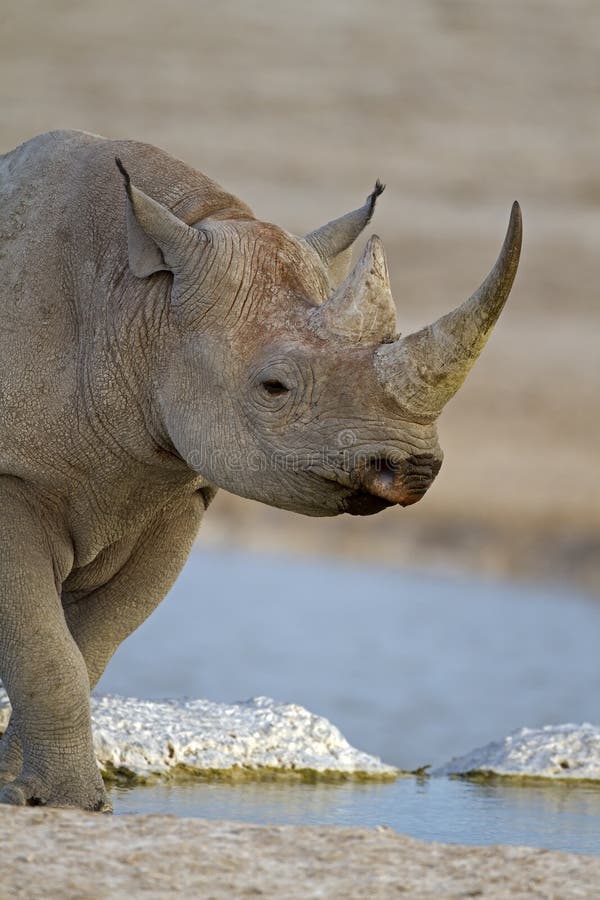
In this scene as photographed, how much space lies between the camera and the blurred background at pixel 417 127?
30.8 m

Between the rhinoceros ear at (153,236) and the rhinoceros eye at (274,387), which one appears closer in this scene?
the rhinoceros eye at (274,387)

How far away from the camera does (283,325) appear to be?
567cm

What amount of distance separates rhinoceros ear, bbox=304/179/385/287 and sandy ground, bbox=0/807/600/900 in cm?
198

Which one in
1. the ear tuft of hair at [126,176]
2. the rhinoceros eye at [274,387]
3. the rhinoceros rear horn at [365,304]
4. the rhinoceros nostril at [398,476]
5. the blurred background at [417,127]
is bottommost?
the rhinoceros nostril at [398,476]

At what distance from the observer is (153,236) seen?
585cm

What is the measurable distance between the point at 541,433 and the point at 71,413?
903 inches

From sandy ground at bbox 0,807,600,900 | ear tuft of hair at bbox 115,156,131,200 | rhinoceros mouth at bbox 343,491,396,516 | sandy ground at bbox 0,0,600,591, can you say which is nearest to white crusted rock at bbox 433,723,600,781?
rhinoceros mouth at bbox 343,491,396,516

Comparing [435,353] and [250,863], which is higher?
[435,353]

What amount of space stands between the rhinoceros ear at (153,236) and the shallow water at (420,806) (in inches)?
61.3

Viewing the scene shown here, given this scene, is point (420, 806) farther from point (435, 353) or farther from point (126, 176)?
point (126, 176)

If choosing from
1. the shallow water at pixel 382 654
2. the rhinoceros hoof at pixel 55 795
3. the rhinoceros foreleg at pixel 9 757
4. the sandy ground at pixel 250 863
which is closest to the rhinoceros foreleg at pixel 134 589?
the rhinoceros foreleg at pixel 9 757

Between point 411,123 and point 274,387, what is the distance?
129 ft

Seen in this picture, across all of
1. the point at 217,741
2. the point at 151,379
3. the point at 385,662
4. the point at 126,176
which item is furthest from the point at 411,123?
the point at 126,176

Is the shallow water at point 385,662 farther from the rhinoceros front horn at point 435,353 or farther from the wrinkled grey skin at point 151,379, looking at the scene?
the rhinoceros front horn at point 435,353
